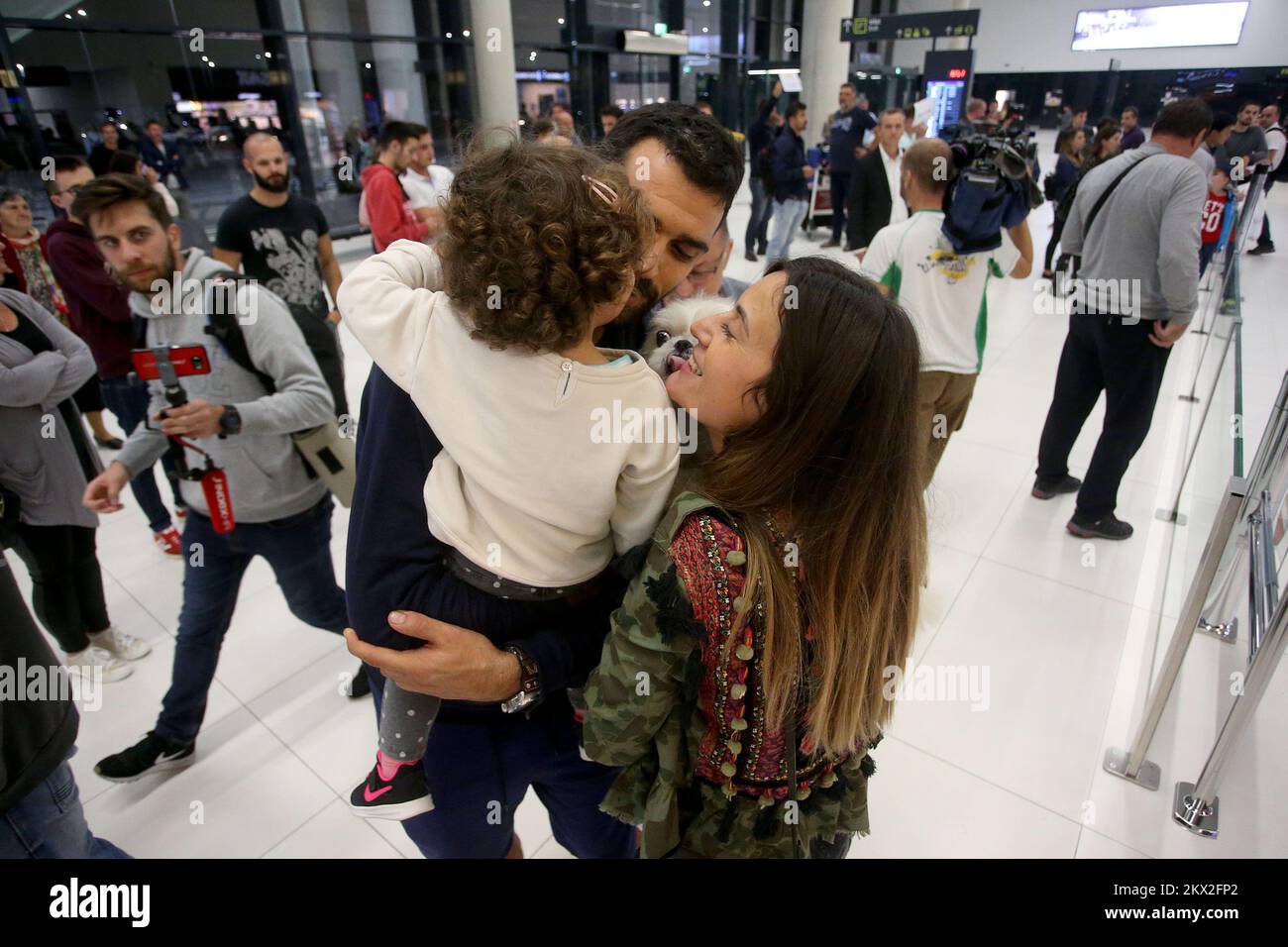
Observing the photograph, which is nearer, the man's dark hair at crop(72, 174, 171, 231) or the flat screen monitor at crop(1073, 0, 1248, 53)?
the man's dark hair at crop(72, 174, 171, 231)

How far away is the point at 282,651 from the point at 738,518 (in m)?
2.39

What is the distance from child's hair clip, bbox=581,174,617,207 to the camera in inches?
34.3

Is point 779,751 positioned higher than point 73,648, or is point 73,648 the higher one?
point 779,751

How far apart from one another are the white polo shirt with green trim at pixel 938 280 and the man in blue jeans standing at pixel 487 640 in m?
1.72

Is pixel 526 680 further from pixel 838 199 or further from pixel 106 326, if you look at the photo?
pixel 838 199

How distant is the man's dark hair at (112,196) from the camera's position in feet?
5.67

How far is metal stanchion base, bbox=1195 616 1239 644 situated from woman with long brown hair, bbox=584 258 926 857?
241cm

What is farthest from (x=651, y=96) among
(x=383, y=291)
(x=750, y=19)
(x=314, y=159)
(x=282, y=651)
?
(x=383, y=291)

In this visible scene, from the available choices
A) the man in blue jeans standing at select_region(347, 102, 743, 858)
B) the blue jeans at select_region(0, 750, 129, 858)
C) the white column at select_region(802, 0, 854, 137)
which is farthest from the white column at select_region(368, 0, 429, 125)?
the blue jeans at select_region(0, 750, 129, 858)

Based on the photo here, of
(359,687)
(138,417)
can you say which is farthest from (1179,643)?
(138,417)

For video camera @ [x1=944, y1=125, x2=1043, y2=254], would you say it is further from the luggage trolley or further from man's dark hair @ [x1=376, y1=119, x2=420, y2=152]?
the luggage trolley

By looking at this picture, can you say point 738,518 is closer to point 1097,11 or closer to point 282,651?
point 282,651

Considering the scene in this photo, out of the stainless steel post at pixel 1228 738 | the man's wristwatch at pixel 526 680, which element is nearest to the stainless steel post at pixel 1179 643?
the stainless steel post at pixel 1228 738

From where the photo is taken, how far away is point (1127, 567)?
120 inches
